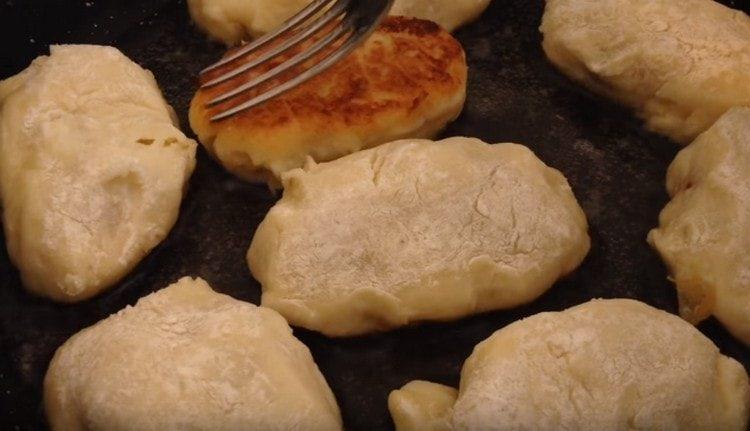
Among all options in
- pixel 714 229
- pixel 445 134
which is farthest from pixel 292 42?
pixel 714 229

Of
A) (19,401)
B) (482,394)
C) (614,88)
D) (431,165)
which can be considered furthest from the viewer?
(614,88)

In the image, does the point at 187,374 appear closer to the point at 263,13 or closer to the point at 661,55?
the point at 263,13

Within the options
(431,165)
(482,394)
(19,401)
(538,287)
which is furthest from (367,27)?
(19,401)

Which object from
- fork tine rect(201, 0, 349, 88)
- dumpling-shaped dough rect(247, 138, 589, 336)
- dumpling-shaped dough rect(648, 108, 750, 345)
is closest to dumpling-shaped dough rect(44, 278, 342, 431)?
dumpling-shaped dough rect(247, 138, 589, 336)

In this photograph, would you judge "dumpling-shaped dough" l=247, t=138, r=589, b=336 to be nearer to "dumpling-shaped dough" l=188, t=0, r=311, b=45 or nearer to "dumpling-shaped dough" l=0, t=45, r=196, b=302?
"dumpling-shaped dough" l=0, t=45, r=196, b=302

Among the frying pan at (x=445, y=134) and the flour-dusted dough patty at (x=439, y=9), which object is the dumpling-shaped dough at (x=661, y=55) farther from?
the flour-dusted dough patty at (x=439, y=9)

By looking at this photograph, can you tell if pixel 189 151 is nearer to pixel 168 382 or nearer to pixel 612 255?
pixel 168 382
